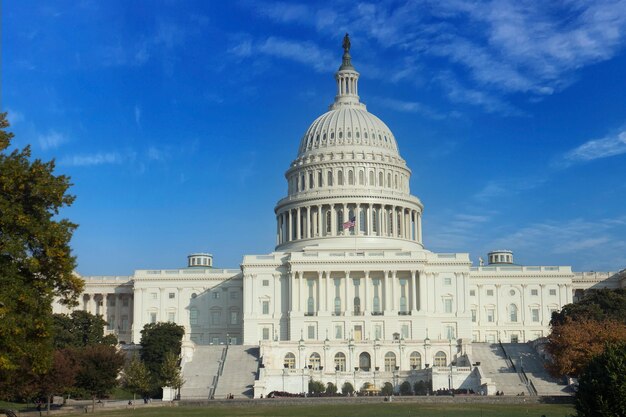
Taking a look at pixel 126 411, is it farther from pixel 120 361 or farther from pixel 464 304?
pixel 464 304

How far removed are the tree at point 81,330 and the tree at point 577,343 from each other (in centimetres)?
5097

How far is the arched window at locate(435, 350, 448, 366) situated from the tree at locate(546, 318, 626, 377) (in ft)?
54.5

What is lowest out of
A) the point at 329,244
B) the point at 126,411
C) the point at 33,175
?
the point at 126,411

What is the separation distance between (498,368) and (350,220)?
43.8m

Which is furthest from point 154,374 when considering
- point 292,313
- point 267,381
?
point 292,313

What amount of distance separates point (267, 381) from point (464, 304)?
4218 centimetres

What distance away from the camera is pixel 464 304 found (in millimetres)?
132750

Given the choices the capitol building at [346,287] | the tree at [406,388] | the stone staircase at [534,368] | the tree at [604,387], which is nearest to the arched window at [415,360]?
the capitol building at [346,287]

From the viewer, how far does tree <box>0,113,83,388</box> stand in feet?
153

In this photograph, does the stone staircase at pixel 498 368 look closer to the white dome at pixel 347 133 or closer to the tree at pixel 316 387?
the tree at pixel 316 387

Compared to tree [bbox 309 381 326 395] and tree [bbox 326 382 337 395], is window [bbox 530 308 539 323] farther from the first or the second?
tree [bbox 309 381 326 395]

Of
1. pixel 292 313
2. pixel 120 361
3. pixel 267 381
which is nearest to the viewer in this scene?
pixel 120 361

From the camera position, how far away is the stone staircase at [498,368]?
9591 centimetres

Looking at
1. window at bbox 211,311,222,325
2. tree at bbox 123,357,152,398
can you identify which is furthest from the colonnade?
tree at bbox 123,357,152,398
